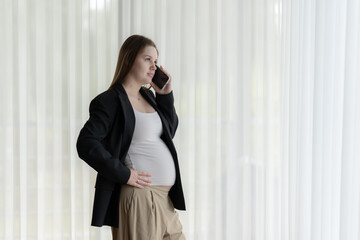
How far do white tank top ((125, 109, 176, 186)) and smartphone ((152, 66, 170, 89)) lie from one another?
187mm

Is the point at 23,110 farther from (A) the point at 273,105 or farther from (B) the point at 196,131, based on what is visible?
(A) the point at 273,105

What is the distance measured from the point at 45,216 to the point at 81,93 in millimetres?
722

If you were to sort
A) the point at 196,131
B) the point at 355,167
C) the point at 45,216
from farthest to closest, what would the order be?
the point at 196,131 < the point at 45,216 < the point at 355,167

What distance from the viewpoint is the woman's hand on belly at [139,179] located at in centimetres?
166

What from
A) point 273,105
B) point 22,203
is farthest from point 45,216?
point 273,105

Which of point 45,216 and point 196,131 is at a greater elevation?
point 196,131

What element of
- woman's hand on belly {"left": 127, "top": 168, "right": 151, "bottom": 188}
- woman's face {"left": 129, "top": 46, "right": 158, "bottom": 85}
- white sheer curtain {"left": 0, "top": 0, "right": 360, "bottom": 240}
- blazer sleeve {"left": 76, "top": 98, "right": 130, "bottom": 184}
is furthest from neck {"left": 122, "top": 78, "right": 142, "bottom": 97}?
white sheer curtain {"left": 0, "top": 0, "right": 360, "bottom": 240}

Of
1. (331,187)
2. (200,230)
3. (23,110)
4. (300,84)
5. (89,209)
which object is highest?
(300,84)

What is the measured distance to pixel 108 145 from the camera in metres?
1.70

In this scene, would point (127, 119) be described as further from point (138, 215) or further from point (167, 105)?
point (138, 215)

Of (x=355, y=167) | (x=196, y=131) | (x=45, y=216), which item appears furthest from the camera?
(x=196, y=131)

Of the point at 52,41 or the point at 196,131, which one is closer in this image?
the point at 52,41

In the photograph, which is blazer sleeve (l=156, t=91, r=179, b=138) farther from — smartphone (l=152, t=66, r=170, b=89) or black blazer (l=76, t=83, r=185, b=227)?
black blazer (l=76, t=83, r=185, b=227)

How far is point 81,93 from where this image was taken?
91.7 inches
